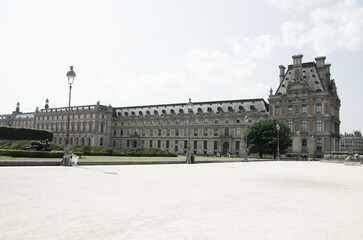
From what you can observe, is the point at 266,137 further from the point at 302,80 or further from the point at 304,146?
the point at 302,80

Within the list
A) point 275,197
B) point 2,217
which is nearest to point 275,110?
point 275,197

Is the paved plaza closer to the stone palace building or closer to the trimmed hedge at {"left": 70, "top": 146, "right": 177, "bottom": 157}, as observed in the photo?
the trimmed hedge at {"left": 70, "top": 146, "right": 177, "bottom": 157}

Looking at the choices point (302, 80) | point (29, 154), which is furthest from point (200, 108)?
point (29, 154)

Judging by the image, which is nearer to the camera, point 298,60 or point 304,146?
point 304,146

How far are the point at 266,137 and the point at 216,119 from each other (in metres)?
29.3

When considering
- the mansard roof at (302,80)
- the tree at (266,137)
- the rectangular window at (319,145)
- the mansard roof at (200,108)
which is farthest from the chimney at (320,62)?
the tree at (266,137)

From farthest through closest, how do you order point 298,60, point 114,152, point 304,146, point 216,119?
point 216,119 → point 298,60 → point 304,146 → point 114,152

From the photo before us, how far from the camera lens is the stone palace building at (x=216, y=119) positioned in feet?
255

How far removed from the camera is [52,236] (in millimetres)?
5387

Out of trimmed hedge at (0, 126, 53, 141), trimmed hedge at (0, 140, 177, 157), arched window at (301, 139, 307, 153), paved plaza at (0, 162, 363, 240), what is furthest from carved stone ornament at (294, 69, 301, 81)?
paved plaza at (0, 162, 363, 240)

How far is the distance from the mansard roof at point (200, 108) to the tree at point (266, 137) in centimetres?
1946

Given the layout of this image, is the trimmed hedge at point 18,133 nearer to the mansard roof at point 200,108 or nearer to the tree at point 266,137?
the tree at point 266,137

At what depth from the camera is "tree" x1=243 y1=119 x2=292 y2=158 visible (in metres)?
66.8

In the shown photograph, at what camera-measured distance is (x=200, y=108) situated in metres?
101
